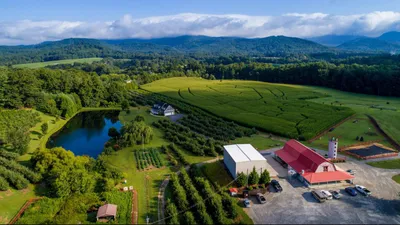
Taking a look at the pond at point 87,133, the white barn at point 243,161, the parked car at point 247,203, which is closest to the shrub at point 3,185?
the pond at point 87,133

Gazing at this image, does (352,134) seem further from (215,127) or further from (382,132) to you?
(215,127)

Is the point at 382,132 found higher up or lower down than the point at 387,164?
higher up

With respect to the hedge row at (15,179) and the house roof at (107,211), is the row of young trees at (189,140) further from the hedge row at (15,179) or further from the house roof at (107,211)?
the hedge row at (15,179)

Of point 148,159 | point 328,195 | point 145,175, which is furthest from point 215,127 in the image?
point 328,195

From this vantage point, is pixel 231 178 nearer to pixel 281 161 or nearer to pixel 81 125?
pixel 281 161

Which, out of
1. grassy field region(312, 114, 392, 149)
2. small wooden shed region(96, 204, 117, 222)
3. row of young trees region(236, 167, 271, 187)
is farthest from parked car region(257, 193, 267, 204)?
grassy field region(312, 114, 392, 149)

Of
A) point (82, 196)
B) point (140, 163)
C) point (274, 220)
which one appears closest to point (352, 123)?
point (274, 220)

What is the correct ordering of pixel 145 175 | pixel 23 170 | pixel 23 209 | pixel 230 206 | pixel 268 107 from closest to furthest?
pixel 230 206 < pixel 23 209 < pixel 23 170 < pixel 145 175 < pixel 268 107
